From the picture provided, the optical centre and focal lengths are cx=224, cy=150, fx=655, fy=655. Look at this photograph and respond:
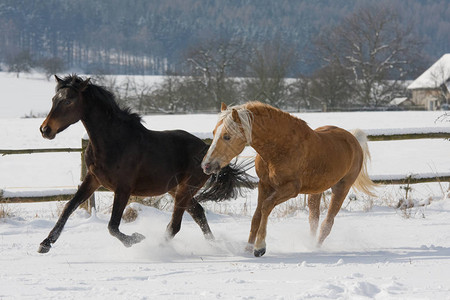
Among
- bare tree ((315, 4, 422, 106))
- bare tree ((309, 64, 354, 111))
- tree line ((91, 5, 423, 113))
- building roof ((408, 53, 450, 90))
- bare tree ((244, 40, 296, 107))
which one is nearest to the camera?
bare tree ((244, 40, 296, 107))

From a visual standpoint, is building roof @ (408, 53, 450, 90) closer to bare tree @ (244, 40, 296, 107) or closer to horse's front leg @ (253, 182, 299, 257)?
bare tree @ (244, 40, 296, 107)

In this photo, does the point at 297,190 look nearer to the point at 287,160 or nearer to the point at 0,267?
the point at 287,160

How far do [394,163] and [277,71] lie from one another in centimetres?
2707

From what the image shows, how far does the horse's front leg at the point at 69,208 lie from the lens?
5.92 meters

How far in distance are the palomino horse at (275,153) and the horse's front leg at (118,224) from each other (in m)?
1.02

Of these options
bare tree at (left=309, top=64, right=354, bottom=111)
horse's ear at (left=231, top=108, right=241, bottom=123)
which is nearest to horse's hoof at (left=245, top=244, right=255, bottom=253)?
horse's ear at (left=231, top=108, right=241, bottom=123)

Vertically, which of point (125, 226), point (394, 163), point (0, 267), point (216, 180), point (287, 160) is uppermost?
point (287, 160)

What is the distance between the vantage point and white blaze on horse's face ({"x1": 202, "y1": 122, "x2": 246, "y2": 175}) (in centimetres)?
549

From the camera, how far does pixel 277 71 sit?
150 feet

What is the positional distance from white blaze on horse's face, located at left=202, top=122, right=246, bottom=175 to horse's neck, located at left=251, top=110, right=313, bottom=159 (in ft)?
0.70

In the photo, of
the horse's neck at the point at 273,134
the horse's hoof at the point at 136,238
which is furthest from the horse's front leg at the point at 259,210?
the horse's hoof at the point at 136,238

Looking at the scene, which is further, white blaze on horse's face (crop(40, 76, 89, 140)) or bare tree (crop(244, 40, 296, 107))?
bare tree (crop(244, 40, 296, 107))

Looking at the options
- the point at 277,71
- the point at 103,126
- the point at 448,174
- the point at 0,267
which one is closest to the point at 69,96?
the point at 103,126

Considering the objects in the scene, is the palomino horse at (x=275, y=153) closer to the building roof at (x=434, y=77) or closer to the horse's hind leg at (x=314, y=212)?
the horse's hind leg at (x=314, y=212)
